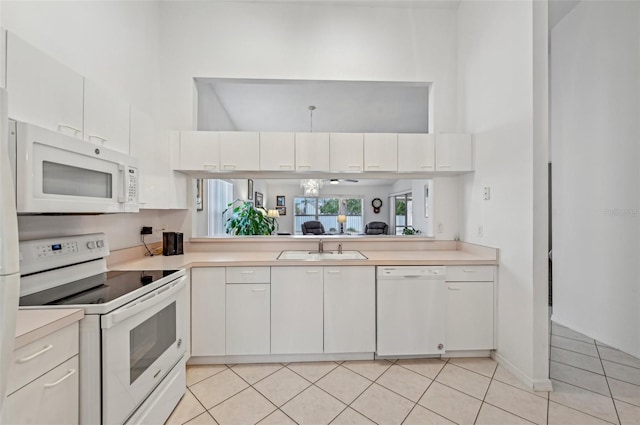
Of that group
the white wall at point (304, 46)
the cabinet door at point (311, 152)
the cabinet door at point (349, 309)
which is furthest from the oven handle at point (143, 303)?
the white wall at point (304, 46)

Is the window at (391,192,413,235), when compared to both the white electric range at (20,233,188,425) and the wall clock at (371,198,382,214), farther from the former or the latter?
the white electric range at (20,233,188,425)

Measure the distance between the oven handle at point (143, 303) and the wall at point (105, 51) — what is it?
0.72 meters

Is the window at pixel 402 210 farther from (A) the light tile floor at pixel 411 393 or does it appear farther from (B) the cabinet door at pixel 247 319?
(B) the cabinet door at pixel 247 319

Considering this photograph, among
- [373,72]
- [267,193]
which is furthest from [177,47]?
[267,193]

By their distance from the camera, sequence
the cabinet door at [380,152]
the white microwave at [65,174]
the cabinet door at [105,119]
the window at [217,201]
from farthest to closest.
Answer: the window at [217,201]
the cabinet door at [380,152]
the cabinet door at [105,119]
the white microwave at [65,174]

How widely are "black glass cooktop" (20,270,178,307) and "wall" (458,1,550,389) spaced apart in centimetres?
240

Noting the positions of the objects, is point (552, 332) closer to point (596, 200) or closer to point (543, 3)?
point (596, 200)

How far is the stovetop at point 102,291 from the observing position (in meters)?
1.21

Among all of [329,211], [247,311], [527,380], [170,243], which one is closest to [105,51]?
[170,243]

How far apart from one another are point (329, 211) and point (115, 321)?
817cm

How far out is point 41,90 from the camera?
1227 mm

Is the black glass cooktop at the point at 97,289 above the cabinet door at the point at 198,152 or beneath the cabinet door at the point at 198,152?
beneath

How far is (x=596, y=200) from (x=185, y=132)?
375cm

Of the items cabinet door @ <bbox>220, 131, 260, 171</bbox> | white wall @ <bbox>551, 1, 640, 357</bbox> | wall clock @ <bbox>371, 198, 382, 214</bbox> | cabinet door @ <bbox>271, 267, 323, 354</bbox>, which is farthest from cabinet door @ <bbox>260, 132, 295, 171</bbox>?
wall clock @ <bbox>371, 198, 382, 214</bbox>
